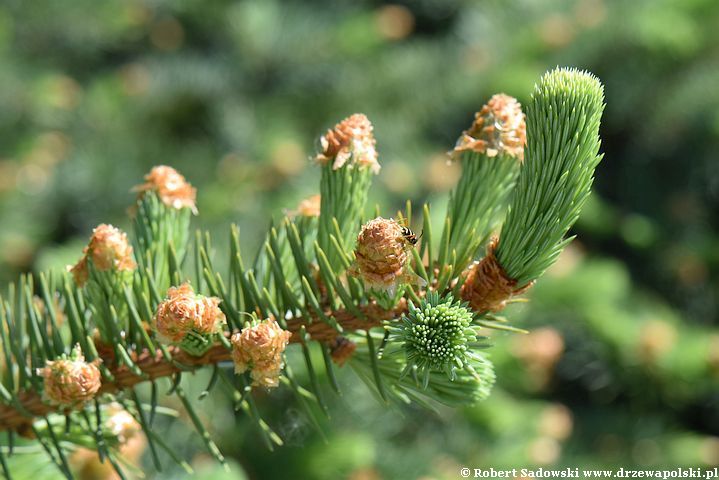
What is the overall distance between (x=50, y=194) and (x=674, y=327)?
1.05m

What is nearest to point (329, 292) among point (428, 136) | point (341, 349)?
point (341, 349)

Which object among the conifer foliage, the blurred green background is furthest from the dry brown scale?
the blurred green background

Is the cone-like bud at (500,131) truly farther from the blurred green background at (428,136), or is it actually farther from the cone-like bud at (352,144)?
the blurred green background at (428,136)

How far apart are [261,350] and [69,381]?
0.32 feet

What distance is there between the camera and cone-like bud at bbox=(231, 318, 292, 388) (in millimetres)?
349

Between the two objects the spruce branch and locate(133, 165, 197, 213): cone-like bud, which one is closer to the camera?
the spruce branch

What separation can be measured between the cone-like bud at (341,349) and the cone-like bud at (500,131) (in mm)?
120

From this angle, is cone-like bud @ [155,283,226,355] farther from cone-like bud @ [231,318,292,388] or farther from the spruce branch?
the spruce branch

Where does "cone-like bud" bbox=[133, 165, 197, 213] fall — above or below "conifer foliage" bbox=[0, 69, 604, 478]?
above

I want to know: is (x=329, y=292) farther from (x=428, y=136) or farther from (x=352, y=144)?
(x=428, y=136)

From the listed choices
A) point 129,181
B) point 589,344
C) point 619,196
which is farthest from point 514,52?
point 129,181

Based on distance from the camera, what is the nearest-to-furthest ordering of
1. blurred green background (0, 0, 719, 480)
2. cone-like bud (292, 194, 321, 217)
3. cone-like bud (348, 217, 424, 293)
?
cone-like bud (348, 217, 424, 293) < cone-like bud (292, 194, 321, 217) < blurred green background (0, 0, 719, 480)

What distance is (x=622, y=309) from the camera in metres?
1.28

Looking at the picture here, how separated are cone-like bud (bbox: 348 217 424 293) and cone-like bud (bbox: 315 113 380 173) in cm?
7
